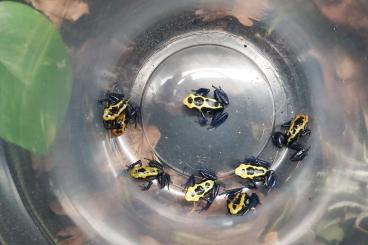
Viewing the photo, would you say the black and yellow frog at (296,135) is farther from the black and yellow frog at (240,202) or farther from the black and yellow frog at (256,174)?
the black and yellow frog at (240,202)

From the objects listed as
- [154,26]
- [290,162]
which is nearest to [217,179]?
[290,162]

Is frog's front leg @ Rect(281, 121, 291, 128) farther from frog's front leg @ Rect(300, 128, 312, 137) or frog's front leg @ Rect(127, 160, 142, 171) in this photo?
frog's front leg @ Rect(127, 160, 142, 171)

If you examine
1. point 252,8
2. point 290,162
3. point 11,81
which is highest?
point 252,8

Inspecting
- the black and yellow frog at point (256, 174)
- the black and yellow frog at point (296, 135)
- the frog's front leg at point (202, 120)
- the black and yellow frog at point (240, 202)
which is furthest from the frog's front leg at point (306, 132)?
the frog's front leg at point (202, 120)

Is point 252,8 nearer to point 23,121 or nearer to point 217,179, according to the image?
point 217,179

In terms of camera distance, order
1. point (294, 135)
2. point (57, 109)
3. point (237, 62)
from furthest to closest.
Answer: point (237, 62)
point (294, 135)
point (57, 109)

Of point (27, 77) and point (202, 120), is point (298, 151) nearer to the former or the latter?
point (202, 120)

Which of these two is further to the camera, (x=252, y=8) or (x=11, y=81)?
(x=252, y=8)
